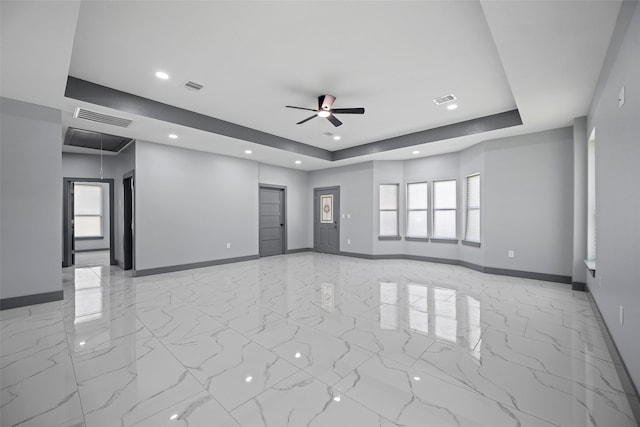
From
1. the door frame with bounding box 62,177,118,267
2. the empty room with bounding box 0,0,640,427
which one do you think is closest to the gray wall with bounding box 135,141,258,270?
the empty room with bounding box 0,0,640,427

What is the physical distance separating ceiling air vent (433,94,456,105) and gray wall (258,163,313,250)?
16.8ft

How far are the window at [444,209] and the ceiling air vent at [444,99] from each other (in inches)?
114

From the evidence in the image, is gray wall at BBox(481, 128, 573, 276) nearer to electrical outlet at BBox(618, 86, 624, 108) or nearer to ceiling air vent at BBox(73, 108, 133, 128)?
electrical outlet at BBox(618, 86, 624, 108)

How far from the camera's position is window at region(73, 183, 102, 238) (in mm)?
9930

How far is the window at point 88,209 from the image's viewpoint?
9.93 m

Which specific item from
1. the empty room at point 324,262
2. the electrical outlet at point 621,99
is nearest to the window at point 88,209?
the empty room at point 324,262

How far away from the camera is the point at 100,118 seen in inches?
165

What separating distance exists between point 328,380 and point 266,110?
4.09 metres

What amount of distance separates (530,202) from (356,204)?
13.3 ft

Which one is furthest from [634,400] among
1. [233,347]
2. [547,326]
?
[233,347]

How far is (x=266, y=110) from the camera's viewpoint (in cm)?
467

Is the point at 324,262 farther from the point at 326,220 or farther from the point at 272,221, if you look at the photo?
the point at 272,221

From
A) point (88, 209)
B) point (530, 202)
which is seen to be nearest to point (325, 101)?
point (530, 202)

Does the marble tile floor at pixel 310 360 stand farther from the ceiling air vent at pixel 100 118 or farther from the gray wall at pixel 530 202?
the ceiling air vent at pixel 100 118
